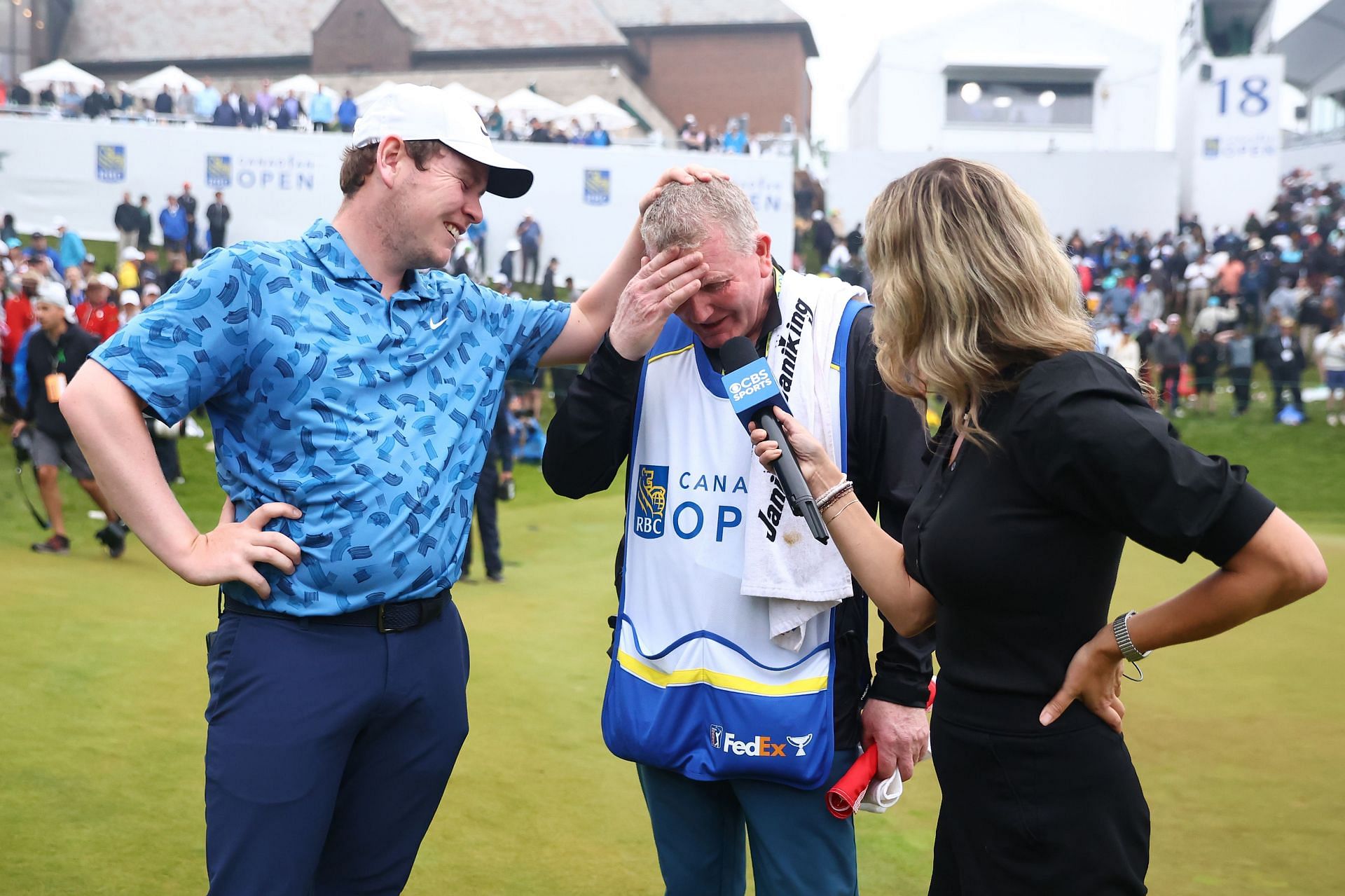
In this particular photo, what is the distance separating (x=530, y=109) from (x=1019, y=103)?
20.1 metres

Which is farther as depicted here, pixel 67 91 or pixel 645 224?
pixel 67 91

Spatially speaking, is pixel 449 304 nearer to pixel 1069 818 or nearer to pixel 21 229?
pixel 1069 818

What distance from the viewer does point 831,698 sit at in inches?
106

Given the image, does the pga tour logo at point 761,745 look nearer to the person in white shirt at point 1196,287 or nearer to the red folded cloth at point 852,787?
the red folded cloth at point 852,787

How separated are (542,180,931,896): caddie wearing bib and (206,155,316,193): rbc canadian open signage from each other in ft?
89.2

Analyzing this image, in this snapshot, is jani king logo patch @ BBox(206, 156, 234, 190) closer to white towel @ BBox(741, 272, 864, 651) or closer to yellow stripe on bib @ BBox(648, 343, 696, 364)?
yellow stripe on bib @ BBox(648, 343, 696, 364)

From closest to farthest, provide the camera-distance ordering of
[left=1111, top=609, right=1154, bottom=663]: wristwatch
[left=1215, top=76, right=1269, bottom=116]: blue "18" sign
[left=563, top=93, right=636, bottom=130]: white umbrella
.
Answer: [left=1111, top=609, right=1154, bottom=663]: wristwatch < [left=1215, top=76, right=1269, bottom=116]: blue "18" sign < [left=563, top=93, right=636, bottom=130]: white umbrella

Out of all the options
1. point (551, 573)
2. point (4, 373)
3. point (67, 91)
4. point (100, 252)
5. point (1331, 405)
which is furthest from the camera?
point (67, 91)

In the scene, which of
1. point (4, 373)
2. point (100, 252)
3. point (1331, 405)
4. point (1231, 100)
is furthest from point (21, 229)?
point (1231, 100)

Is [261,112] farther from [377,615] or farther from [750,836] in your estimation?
[750,836]

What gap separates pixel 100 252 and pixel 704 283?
27798mm

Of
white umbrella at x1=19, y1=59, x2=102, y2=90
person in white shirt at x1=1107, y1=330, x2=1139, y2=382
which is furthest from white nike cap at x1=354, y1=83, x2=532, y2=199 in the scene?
white umbrella at x1=19, y1=59, x2=102, y2=90

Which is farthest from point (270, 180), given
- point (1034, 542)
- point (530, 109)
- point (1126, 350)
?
point (1034, 542)

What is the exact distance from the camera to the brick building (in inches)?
1988
